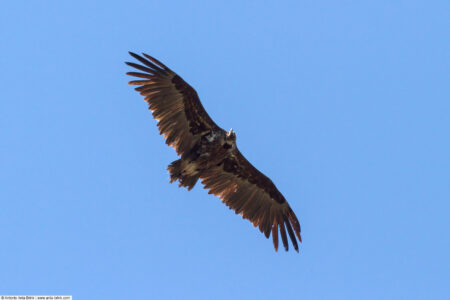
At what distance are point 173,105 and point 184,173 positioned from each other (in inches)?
87.7

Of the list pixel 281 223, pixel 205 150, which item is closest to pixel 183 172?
pixel 205 150

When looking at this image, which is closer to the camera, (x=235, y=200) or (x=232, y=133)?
(x=232, y=133)

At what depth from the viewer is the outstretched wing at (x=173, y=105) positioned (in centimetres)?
2217

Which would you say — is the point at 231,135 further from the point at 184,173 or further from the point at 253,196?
the point at 253,196

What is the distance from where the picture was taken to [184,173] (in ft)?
73.3

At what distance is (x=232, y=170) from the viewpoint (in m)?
24.2

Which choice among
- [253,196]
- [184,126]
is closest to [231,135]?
[184,126]

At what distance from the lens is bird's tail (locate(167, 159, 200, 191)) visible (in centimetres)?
2197

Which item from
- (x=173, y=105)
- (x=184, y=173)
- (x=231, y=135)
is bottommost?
(x=184, y=173)

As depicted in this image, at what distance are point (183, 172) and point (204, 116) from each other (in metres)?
1.93

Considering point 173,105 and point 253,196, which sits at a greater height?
point 173,105

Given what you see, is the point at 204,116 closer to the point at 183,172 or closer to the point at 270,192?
the point at 183,172

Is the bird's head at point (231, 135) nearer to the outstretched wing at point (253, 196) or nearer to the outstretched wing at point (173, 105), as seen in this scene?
the outstretched wing at point (173, 105)

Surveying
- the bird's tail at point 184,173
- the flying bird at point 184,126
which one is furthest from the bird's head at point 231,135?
the bird's tail at point 184,173
